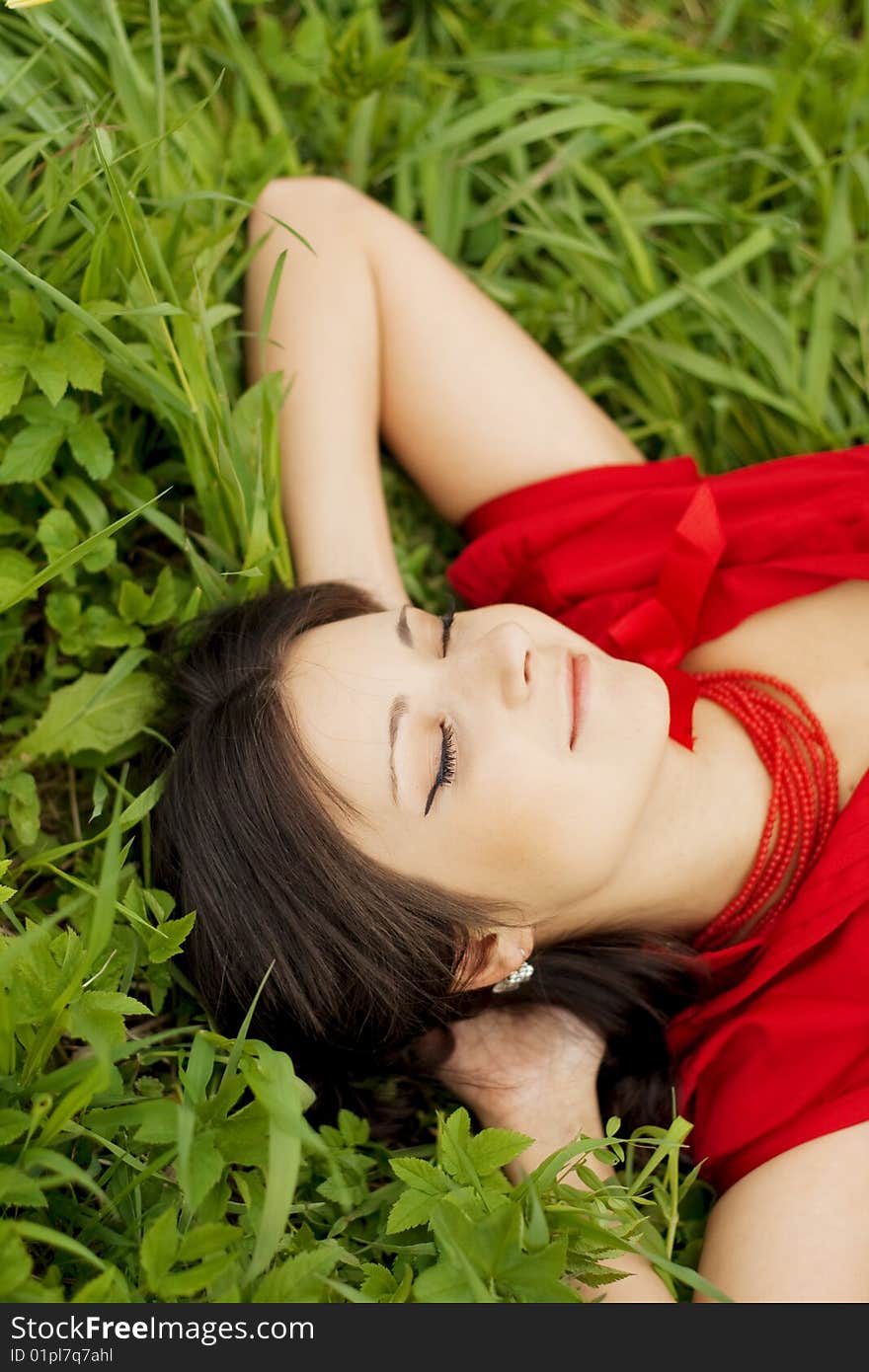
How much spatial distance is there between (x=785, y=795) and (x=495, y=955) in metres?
0.76

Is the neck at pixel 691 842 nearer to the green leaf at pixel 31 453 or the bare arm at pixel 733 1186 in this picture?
the bare arm at pixel 733 1186

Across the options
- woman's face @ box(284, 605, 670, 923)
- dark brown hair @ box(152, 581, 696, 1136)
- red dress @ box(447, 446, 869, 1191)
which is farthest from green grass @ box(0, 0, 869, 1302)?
woman's face @ box(284, 605, 670, 923)

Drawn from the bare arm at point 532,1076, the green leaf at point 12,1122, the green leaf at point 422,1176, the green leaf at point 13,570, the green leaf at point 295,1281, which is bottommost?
the bare arm at point 532,1076

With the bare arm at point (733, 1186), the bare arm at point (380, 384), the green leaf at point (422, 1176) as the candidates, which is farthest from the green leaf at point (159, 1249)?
the bare arm at point (380, 384)

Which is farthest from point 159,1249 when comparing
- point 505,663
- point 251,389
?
point 251,389

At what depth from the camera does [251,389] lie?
8.41 ft

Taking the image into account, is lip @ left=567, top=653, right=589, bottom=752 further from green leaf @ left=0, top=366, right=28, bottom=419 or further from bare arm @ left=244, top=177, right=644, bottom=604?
green leaf @ left=0, top=366, right=28, bottom=419

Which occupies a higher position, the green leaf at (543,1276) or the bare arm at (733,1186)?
the green leaf at (543,1276)

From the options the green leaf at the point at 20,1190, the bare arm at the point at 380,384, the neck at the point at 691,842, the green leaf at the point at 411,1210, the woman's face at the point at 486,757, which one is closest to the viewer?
the green leaf at the point at 20,1190

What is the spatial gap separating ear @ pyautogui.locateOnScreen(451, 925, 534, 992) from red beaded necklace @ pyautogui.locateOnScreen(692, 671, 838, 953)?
1.91 ft

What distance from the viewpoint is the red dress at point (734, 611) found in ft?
7.48

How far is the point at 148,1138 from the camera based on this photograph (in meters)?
1.78

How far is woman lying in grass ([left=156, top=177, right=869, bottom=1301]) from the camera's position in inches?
78.7

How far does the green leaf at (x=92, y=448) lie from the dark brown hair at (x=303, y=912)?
1.33 ft
